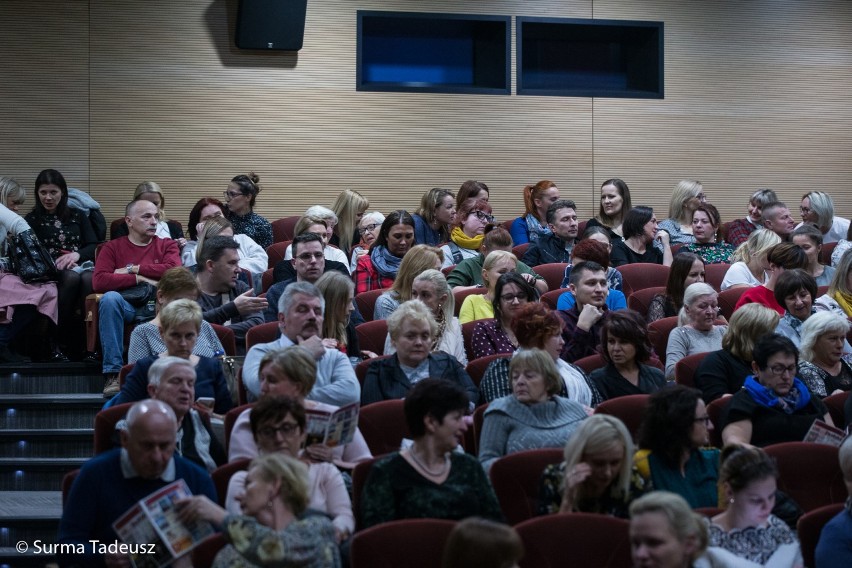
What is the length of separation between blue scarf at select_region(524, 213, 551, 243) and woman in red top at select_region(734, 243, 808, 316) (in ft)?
6.28

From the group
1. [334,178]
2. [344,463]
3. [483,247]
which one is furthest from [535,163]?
[344,463]

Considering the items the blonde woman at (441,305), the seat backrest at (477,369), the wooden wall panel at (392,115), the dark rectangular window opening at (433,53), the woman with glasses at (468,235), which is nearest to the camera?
the seat backrest at (477,369)

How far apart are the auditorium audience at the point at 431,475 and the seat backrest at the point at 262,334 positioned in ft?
5.24

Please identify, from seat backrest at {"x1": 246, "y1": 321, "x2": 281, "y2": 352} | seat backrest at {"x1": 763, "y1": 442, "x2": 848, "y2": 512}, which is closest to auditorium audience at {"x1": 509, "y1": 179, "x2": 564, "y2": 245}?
seat backrest at {"x1": 246, "y1": 321, "x2": 281, "y2": 352}

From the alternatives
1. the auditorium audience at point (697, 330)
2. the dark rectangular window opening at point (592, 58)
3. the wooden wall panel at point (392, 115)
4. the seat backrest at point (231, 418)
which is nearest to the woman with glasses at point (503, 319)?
the auditorium audience at point (697, 330)

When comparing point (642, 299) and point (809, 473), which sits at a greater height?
point (642, 299)

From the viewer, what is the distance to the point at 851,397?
13.8 ft

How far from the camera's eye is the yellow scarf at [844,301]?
5.41 m

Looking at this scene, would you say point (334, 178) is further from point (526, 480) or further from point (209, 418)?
point (526, 480)

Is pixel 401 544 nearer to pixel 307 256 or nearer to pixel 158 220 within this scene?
pixel 307 256

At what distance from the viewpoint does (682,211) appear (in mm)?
7359

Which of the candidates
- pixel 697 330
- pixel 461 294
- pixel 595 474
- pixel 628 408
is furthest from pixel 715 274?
pixel 595 474

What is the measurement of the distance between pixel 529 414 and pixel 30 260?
302cm

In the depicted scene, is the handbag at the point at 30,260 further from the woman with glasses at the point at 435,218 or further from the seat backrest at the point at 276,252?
the woman with glasses at the point at 435,218
